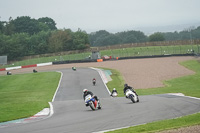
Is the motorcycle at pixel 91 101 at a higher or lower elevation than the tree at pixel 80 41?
lower

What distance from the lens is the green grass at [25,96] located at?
21850 millimetres

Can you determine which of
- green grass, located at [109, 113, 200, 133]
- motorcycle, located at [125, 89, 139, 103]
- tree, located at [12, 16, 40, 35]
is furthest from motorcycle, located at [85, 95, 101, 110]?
tree, located at [12, 16, 40, 35]

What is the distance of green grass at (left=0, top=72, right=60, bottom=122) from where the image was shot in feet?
71.7

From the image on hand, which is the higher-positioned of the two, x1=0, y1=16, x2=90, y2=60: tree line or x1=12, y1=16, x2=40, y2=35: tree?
x1=12, y1=16, x2=40, y2=35: tree

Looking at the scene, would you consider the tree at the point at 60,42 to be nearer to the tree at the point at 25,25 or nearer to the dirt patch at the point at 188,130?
the tree at the point at 25,25

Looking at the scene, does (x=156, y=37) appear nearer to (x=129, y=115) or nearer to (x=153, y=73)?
(x=153, y=73)

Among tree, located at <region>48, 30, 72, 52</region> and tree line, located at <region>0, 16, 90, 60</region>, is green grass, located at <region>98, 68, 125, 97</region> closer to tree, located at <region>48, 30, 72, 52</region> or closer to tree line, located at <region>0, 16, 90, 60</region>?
tree line, located at <region>0, 16, 90, 60</region>

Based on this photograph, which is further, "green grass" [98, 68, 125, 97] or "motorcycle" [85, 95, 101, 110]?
"green grass" [98, 68, 125, 97]

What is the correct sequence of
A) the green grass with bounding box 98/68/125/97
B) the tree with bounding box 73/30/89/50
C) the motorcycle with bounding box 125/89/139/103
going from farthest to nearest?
the tree with bounding box 73/30/89/50, the green grass with bounding box 98/68/125/97, the motorcycle with bounding box 125/89/139/103

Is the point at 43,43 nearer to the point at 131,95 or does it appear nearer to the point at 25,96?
the point at 25,96

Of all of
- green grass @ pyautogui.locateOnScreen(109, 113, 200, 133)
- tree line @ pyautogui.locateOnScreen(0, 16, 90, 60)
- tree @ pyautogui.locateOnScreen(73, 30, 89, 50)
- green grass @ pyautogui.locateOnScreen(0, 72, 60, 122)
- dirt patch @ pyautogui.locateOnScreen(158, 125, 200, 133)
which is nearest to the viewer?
dirt patch @ pyautogui.locateOnScreen(158, 125, 200, 133)

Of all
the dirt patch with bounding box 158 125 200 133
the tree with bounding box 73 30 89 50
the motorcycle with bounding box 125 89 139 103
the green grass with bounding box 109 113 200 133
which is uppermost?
the tree with bounding box 73 30 89 50

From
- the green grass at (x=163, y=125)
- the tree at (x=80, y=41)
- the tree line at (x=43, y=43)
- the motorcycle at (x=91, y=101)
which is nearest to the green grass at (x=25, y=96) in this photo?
the motorcycle at (x=91, y=101)

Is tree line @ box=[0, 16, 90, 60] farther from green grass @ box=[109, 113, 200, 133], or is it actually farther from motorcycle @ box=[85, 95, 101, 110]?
green grass @ box=[109, 113, 200, 133]
